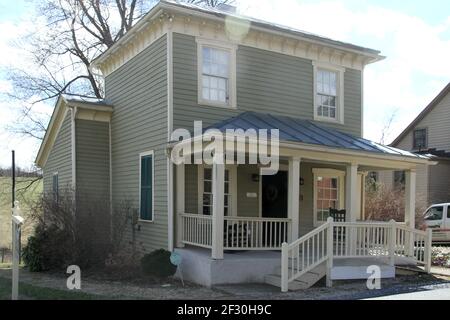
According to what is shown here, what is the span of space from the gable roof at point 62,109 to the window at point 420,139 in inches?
818

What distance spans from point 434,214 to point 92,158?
1432 centimetres

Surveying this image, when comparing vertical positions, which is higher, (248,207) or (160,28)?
A: (160,28)

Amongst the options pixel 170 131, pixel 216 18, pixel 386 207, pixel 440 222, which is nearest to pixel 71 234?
pixel 170 131

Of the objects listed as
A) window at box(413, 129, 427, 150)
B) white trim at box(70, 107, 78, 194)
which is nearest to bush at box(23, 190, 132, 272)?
white trim at box(70, 107, 78, 194)

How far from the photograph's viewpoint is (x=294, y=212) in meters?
11.0

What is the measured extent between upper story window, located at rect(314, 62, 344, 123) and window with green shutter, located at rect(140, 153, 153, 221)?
16.7 ft

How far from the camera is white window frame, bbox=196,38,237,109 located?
12.3 m

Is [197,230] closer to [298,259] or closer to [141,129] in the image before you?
[298,259]

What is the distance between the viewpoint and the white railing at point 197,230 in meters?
10.6

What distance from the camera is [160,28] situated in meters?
12.3

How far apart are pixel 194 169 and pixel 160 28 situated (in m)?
3.69

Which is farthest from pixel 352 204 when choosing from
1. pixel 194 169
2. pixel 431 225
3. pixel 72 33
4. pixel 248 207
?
pixel 72 33

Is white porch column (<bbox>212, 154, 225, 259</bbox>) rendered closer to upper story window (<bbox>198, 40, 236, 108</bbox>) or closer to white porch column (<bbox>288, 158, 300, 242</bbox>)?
white porch column (<bbox>288, 158, 300, 242</bbox>)
